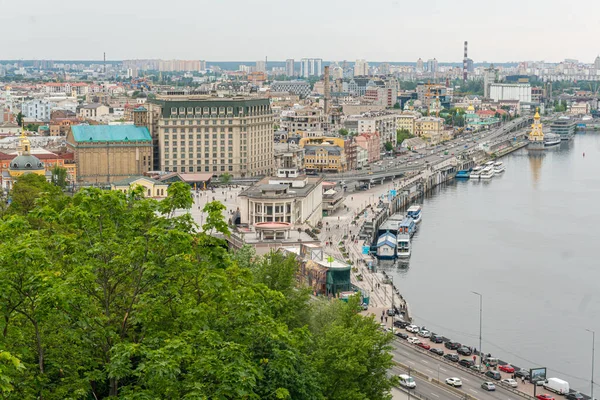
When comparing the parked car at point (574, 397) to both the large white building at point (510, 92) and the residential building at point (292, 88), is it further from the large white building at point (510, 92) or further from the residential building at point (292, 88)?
the large white building at point (510, 92)

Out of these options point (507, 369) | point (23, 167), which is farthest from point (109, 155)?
point (507, 369)

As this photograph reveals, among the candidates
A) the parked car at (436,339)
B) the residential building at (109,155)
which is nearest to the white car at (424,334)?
the parked car at (436,339)

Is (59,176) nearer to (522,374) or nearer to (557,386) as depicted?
(522,374)

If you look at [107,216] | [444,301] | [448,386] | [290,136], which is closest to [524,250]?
[444,301]

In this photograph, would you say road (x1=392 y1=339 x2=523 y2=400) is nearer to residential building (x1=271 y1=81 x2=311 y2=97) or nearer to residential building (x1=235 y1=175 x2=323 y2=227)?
residential building (x1=235 y1=175 x2=323 y2=227)

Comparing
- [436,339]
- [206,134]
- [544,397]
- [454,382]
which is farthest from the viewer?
[206,134]

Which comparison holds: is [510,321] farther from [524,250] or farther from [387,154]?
[387,154]

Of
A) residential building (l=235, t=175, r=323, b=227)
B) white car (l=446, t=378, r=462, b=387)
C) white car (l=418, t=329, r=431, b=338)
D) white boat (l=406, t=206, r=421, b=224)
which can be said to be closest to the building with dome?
residential building (l=235, t=175, r=323, b=227)
